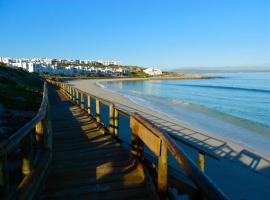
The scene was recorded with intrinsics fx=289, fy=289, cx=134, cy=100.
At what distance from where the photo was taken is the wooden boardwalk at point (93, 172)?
4.10 m

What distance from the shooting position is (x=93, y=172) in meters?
4.98

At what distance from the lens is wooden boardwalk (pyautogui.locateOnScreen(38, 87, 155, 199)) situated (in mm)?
4102

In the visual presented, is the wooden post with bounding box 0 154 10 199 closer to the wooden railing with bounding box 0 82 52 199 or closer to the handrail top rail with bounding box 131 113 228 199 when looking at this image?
the wooden railing with bounding box 0 82 52 199

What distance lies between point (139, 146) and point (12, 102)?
11.6m

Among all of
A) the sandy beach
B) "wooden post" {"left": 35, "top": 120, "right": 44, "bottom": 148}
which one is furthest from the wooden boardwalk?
the sandy beach

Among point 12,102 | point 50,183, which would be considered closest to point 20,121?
point 12,102

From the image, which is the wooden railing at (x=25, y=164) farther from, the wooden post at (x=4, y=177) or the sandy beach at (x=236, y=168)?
the sandy beach at (x=236, y=168)

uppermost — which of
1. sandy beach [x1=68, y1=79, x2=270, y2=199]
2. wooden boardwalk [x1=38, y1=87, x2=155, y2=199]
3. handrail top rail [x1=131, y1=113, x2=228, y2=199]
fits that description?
handrail top rail [x1=131, y1=113, x2=228, y2=199]

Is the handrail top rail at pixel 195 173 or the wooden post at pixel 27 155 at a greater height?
the handrail top rail at pixel 195 173

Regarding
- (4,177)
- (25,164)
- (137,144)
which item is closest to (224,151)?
(137,144)

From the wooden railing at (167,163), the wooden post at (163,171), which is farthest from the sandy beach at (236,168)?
the wooden post at (163,171)

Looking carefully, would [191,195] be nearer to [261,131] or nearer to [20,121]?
[20,121]

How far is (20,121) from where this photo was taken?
10945mm

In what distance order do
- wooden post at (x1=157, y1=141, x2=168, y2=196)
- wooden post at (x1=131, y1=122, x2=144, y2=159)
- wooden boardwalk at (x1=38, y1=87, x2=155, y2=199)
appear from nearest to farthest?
wooden post at (x1=157, y1=141, x2=168, y2=196) → wooden boardwalk at (x1=38, y1=87, x2=155, y2=199) → wooden post at (x1=131, y1=122, x2=144, y2=159)
